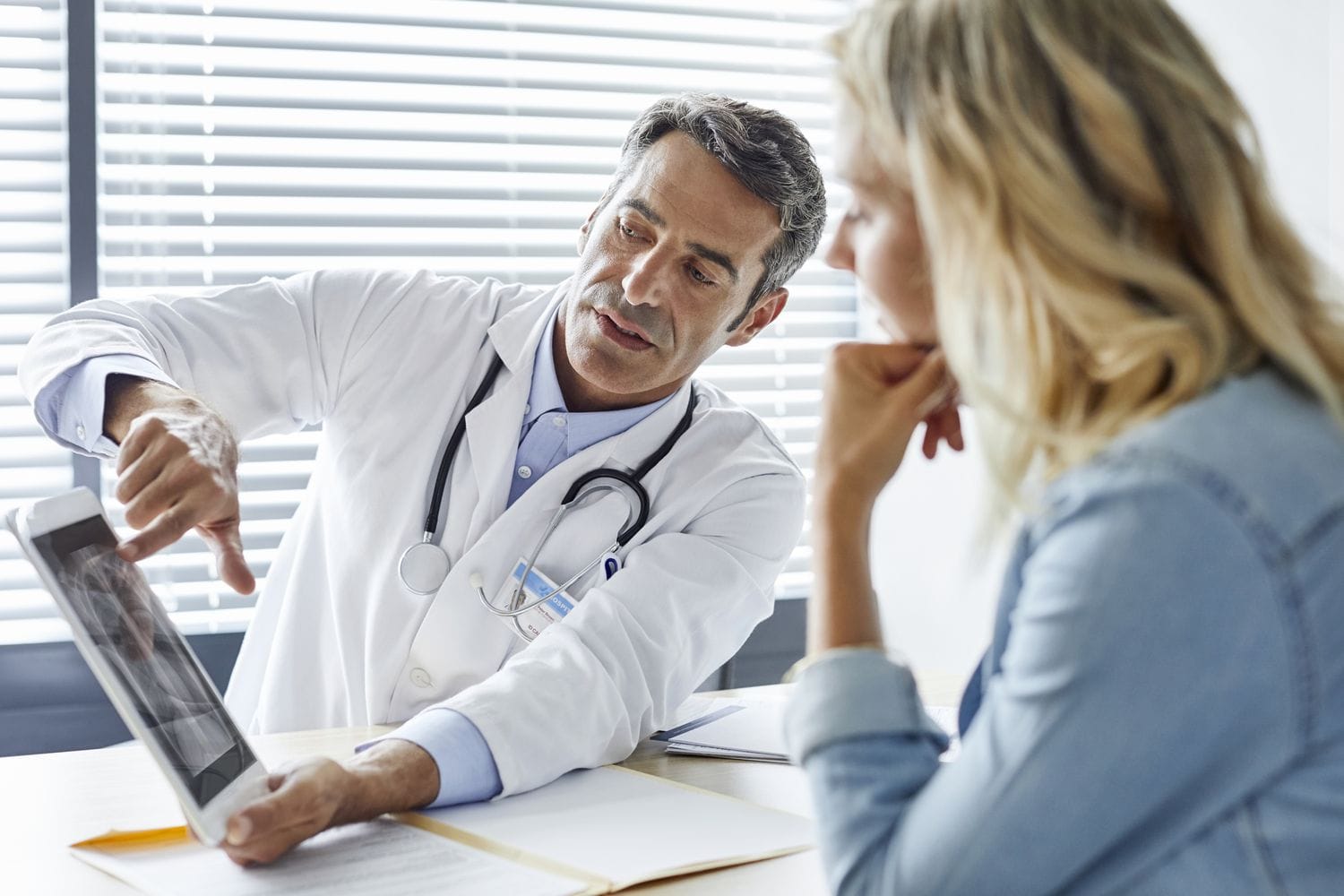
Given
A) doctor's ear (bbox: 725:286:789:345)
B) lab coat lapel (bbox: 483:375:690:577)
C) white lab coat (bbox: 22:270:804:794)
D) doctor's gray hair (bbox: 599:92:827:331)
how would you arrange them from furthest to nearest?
doctor's ear (bbox: 725:286:789:345) → doctor's gray hair (bbox: 599:92:827:331) → lab coat lapel (bbox: 483:375:690:577) → white lab coat (bbox: 22:270:804:794)

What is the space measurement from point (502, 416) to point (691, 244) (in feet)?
1.22

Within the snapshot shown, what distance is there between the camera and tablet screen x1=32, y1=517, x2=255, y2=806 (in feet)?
2.99

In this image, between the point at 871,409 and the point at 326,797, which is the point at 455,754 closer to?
the point at 326,797

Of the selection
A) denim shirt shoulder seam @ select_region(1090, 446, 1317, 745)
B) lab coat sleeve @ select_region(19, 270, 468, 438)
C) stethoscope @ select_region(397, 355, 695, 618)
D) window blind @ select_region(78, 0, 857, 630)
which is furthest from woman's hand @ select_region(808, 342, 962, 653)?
window blind @ select_region(78, 0, 857, 630)

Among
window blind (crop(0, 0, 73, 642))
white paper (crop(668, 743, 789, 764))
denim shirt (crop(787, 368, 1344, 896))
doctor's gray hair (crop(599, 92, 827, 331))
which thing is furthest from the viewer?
window blind (crop(0, 0, 73, 642))

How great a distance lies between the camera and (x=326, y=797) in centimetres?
103

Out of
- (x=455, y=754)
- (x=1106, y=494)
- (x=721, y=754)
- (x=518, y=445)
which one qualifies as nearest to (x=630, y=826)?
(x=455, y=754)

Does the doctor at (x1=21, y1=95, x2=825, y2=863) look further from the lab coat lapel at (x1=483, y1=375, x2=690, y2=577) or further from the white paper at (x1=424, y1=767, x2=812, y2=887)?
the white paper at (x1=424, y1=767, x2=812, y2=887)

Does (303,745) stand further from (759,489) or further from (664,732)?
(759,489)

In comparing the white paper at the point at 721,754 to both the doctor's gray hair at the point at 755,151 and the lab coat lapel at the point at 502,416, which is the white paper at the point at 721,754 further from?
the doctor's gray hair at the point at 755,151

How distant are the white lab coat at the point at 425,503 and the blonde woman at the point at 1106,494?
67 cm

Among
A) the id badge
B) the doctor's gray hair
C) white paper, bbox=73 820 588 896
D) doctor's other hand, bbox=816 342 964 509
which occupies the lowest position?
the id badge

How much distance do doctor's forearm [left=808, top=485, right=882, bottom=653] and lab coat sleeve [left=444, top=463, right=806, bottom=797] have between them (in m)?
0.48

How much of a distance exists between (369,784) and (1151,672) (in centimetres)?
71
